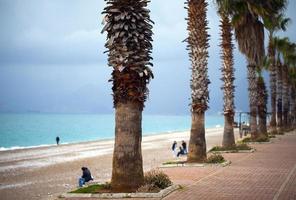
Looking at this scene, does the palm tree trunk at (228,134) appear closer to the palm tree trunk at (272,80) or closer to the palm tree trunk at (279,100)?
the palm tree trunk at (272,80)

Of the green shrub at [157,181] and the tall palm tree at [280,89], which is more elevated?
the tall palm tree at [280,89]

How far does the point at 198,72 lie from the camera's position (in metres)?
22.1

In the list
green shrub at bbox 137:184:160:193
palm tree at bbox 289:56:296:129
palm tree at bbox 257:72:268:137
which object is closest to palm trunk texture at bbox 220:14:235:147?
palm tree at bbox 257:72:268:137

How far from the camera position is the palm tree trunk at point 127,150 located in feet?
44.5

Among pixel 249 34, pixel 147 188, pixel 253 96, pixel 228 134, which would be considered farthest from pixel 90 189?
pixel 253 96

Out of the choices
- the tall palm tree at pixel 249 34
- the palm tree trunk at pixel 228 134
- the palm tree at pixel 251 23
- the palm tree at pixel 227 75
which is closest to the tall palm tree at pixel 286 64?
the palm tree at pixel 251 23

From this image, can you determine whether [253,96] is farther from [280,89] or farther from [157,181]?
[157,181]

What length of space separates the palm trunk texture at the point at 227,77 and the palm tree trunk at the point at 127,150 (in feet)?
53.9

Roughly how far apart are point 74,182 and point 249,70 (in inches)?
801

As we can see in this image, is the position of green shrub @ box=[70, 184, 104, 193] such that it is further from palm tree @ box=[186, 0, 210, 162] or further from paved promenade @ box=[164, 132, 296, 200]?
palm tree @ box=[186, 0, 210, 162]

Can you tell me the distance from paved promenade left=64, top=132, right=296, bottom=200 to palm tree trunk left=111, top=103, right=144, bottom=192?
127cm

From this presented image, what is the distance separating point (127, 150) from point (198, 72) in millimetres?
9334

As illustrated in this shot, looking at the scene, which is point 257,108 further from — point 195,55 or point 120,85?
point 120,85

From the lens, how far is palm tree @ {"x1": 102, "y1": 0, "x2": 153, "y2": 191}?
13602mm
